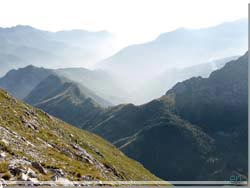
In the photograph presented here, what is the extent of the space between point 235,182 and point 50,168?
16.8 metres

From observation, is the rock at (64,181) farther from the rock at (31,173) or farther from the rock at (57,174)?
the rock at (31,173)

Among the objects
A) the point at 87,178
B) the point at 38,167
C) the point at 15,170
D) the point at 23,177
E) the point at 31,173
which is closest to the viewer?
the point at 23,177

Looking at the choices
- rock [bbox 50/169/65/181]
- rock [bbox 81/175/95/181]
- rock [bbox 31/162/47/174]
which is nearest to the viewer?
rock [bbox 50/169/65/181]

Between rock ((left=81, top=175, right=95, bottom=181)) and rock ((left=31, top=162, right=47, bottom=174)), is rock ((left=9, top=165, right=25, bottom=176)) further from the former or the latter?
rock ((left=81, top=175, right=95, bottom=181))

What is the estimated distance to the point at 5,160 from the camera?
30719 millimetres

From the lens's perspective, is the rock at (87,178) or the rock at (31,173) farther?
the rock at (87,178)

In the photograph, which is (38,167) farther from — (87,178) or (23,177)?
(87,178)

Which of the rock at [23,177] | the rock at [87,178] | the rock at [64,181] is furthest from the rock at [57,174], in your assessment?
the rock at [23,177]

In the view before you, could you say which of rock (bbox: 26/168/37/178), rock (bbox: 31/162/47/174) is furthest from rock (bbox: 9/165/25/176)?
rock (bbox: 31/162/47/174)

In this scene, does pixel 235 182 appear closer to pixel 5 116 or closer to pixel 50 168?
pixel 50 168

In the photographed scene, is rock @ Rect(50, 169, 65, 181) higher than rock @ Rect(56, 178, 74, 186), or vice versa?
rock @ Rect(50, 169, 65, 181)

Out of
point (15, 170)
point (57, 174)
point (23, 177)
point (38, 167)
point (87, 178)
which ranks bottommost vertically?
point (87, 178)

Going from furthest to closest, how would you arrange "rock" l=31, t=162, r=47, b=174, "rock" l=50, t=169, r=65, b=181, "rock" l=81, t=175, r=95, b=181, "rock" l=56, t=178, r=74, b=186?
"rock" l=81, t=175, r=95, b=181 < "rock" l=31, t=162, r=47, b=174 < "rock" l=50, t=169, r=65, b=181 < "rock" l=56, t=178, r=74, b=186

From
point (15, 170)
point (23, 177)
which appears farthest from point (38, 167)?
point (23, 177)
